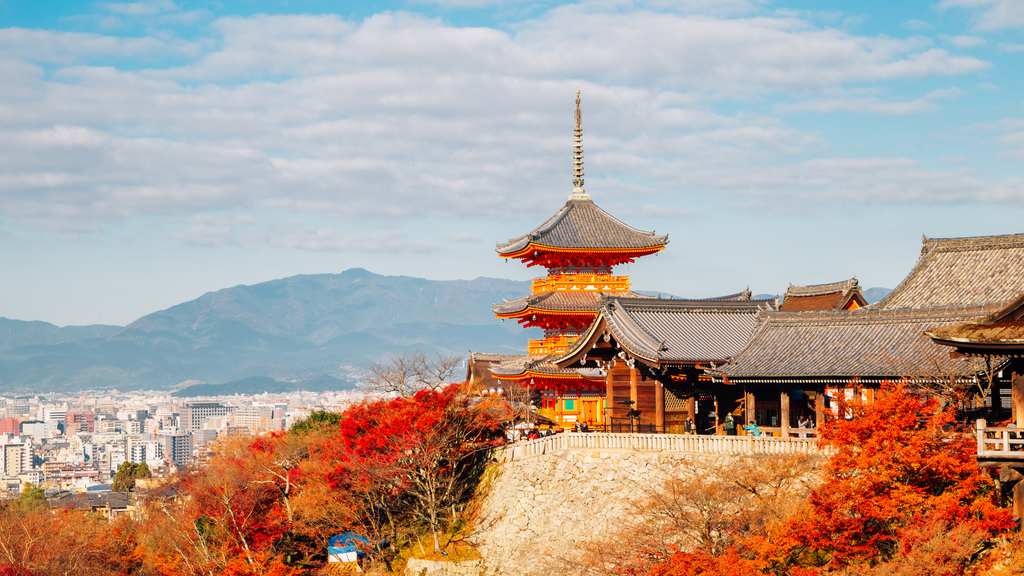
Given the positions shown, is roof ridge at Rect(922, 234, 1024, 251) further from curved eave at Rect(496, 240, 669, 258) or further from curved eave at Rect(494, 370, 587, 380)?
curved eave at Rect(494, 370, 587, 380)

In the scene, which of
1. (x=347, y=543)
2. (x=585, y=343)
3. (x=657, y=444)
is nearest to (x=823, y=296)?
(x=585, y=343)

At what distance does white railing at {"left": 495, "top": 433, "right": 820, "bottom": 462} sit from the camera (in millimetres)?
28547

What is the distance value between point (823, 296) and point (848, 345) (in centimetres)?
1726

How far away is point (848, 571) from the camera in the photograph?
23172 mm

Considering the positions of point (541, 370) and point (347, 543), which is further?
point (541, 370)

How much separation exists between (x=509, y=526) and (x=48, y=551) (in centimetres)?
2488

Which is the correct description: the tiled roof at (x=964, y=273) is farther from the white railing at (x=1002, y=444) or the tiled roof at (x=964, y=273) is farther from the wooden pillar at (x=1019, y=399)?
the white railing at (x=1002, y=444)

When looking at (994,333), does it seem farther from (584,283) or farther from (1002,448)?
(584,283)

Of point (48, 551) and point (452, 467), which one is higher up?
point (452, 467)

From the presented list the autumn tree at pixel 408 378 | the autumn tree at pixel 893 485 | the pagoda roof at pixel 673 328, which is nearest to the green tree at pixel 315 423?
the autumn tree at pixel 408 378

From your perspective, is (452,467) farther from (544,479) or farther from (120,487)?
(120,487)

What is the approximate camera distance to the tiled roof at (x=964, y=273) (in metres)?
36.2

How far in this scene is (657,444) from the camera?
31.2 meters

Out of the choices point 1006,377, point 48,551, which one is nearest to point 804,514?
point 1006,377
